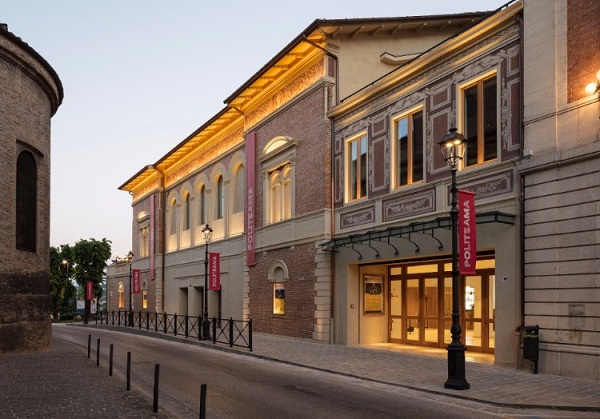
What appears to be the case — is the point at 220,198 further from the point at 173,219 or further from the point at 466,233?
the point at 466,233

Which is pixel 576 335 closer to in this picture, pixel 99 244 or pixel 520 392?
pixel 520 392

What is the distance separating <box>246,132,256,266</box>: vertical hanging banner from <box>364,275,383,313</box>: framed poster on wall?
8095 mm

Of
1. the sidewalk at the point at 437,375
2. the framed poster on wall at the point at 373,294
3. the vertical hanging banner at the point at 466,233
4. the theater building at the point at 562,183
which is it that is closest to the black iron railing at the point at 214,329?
the sidewalk at the point at 437,375

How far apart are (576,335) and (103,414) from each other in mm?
9968

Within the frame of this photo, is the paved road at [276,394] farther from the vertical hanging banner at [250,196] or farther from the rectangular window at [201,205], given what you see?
the rectangular window at [201,205]

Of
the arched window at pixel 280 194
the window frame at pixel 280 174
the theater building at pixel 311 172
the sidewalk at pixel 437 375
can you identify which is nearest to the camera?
the sidewalk at pixel 437 375

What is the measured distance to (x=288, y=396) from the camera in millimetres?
11945

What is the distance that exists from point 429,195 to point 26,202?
12.9 m

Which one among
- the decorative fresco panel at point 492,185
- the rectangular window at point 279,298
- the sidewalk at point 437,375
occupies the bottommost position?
the sidewalk at point 437,375

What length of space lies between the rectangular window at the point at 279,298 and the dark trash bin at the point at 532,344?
13164 millimetres

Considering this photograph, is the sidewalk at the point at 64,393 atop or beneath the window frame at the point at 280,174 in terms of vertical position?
beneath

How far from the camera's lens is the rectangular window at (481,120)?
1673 centimetres

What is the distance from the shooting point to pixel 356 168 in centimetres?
A: 2255

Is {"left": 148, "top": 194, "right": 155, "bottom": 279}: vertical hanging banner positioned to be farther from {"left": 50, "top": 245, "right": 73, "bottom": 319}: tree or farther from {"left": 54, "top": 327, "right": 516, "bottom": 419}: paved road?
{"left": 50, "top": 245, "right": 73, "bottom": 319}: tree
